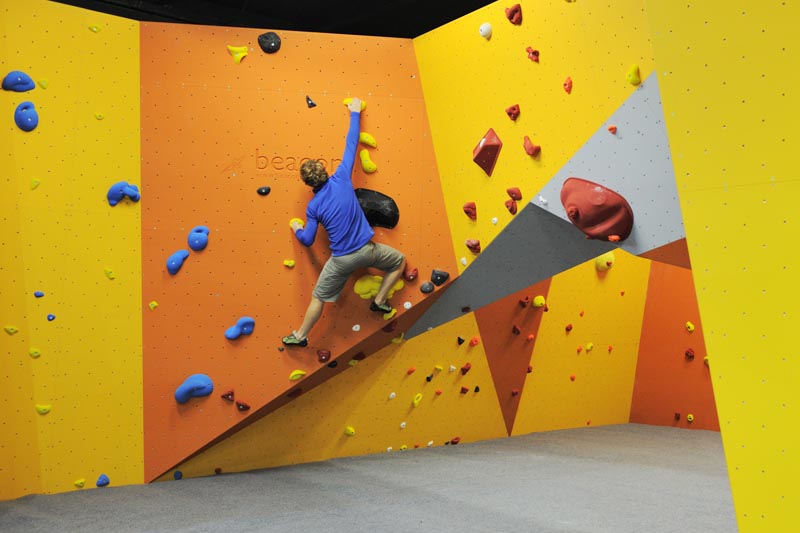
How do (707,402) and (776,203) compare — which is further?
(707,402)

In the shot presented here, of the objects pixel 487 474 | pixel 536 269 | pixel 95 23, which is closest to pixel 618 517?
pixel 487 474

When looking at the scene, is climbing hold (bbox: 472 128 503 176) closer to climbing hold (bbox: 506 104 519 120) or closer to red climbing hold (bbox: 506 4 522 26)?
climbing hold (bbox: 506 104 519 120)

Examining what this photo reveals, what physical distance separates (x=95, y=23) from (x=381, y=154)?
1.74 metres

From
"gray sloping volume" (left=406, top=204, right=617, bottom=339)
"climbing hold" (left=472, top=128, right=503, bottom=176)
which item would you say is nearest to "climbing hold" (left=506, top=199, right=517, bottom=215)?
"gray sloping volume" (left=406, top=204, right=617, bottom=339)

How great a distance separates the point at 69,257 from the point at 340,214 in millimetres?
1476

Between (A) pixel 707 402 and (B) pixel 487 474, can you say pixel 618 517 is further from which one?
(A) pixel 707 402

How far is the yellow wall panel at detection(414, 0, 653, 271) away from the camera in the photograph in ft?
12.2

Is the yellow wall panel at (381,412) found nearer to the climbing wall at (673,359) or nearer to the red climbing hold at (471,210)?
the red climbing hold at (471,210)

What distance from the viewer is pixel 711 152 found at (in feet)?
7.93

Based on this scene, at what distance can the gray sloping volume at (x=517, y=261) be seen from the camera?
14.0 ft

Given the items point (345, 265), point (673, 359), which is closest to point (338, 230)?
point (345, 265)

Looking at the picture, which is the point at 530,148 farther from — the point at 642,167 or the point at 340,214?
the point at 340,214

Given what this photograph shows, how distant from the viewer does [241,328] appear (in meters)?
4.77

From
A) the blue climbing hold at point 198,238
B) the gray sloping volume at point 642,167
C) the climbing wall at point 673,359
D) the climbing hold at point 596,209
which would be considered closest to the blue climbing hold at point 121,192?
the blue climbing hold at point 198,238
